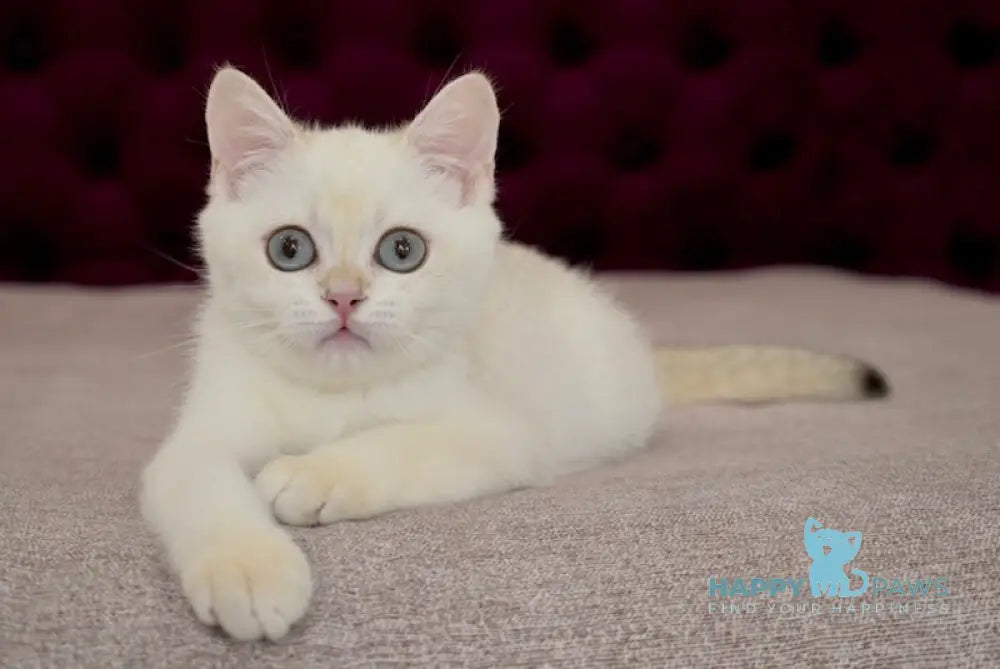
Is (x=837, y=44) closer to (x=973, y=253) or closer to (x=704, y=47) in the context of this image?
(x=704, y=47)

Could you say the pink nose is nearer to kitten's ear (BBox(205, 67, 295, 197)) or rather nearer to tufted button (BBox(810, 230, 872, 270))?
kitten's ear (BBox(205, 67, 295, 197))

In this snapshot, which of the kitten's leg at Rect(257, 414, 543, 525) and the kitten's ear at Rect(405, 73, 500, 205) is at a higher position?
the kitten's ear at Rect(405, 73, 500, 205)

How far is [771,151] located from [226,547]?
1.68m

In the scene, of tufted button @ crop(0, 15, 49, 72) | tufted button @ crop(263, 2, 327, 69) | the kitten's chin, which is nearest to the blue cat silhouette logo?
the kitten's chin

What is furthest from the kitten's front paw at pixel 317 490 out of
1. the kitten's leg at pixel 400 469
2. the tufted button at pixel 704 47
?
the tufted button at pixel 704 47

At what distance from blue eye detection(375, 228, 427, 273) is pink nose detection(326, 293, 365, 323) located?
2.1 inches

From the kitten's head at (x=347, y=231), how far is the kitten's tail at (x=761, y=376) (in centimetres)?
43

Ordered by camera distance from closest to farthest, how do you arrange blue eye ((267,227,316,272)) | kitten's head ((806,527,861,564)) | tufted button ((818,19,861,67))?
kitten's head ((806,527,861,564)) < blue eye ((267,227,316,272)) < tufted button ((818,19,861,67))

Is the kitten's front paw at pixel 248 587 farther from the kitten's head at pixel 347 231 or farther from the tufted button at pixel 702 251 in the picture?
the tufted button at pixel 702 251

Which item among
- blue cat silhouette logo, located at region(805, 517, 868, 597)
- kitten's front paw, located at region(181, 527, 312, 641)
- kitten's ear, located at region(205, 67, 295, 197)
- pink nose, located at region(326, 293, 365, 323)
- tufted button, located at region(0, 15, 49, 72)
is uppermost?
tufted button, located at region(0, 15, 49, 72)

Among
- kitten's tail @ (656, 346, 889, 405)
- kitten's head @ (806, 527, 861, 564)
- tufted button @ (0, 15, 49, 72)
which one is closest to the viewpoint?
kitten's head @ (806, 527, 861, 564)

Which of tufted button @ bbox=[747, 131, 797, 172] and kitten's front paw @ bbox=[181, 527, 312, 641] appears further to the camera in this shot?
tufted button @ bbox=[747, 131, 797, 172]

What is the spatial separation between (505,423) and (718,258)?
1316 mm

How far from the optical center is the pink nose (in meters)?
0.75
